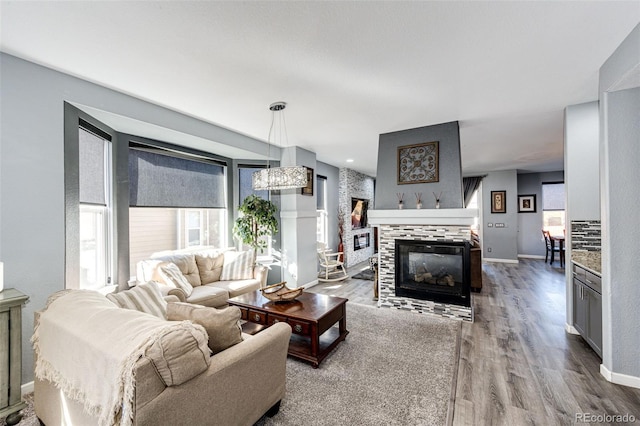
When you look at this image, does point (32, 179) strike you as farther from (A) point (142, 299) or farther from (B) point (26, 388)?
(B) point (26, 388)

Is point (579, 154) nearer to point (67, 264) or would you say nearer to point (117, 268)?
point (67, 264)

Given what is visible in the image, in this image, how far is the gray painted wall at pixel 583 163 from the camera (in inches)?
122

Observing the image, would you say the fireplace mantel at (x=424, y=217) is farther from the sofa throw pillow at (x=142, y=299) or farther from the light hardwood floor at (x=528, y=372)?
the sofa throw pillow at (x=142, y=299)

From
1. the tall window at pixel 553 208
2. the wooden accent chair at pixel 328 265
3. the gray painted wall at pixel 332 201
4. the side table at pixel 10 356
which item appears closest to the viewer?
the side table at pixel 10 356

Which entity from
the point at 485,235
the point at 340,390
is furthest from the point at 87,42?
the point at 485,235

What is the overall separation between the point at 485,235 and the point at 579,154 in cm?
545

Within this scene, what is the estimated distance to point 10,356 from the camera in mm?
1885

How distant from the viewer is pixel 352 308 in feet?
13.6

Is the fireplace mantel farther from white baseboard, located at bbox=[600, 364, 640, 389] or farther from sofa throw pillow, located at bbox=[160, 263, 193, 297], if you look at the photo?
sofa throw pillow, located at bbox=[160, 263, 193, 297]

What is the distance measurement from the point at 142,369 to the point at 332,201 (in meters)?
6.01

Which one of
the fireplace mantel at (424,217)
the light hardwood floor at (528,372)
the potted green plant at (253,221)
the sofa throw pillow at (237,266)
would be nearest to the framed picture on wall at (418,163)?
the fireplace mantel at (424,217)

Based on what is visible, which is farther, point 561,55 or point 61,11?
point 561,55

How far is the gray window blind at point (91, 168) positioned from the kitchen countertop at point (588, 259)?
5452 millimetres

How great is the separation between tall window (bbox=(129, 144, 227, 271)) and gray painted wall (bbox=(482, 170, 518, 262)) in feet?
24.9
